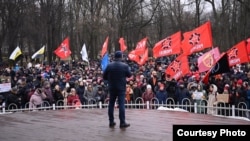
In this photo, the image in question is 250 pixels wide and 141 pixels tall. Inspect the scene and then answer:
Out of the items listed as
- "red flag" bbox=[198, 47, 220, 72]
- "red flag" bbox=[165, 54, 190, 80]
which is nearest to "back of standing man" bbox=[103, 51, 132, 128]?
"red flag" bbox=[198, 47, 220, 72]

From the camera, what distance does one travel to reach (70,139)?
29.2 ft

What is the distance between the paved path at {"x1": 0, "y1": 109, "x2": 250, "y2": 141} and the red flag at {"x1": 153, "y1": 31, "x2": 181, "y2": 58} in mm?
3687

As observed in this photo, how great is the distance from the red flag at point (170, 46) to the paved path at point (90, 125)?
3.69 m

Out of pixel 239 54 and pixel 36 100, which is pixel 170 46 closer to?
pixel 239 54

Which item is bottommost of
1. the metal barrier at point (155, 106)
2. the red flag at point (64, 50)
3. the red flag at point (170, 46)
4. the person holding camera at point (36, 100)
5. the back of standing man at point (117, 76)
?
the metal barrier at point (155, 106)

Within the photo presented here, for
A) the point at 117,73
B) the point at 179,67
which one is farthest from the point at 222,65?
the point at 117,73

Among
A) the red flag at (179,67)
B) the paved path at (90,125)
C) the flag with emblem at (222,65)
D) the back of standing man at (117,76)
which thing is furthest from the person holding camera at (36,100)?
the flag with emblem at (222,65)

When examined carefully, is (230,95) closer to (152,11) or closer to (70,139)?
(70,139)

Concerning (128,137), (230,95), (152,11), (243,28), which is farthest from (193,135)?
(152,11)

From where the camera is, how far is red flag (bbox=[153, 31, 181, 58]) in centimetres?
1627

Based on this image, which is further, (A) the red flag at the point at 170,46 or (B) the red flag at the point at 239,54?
(A) the red flag at the point at 170,46

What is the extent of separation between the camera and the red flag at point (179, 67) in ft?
49.5

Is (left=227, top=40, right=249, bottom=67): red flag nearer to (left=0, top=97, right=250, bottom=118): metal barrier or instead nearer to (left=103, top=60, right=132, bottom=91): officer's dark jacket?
(left=0, top=97, right=250, bottom=118): metal barrier

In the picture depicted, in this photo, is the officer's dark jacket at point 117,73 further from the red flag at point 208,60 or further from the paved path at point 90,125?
the red flag at point 208,60
